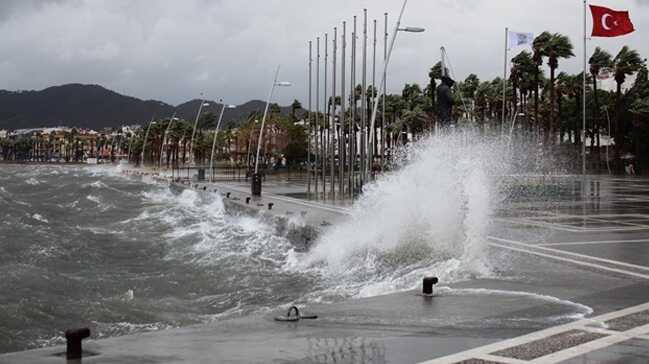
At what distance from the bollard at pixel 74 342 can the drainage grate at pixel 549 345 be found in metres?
3.92

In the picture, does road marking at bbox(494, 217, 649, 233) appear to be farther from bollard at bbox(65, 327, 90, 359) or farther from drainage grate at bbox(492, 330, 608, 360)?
bollard at bbox(65, 327, 90, 359)

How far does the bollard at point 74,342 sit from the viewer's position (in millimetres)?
7340

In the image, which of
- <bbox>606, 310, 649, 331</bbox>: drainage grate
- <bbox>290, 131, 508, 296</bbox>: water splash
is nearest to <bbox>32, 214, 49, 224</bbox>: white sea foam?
<bbox>290, 131, 508, 296</bbox>: water splash

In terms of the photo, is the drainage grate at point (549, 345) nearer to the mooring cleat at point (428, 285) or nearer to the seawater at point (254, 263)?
the seawater at point (254, 263)

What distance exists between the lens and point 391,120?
111750mm

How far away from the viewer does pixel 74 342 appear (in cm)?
739

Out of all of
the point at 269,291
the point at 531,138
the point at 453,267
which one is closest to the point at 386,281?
the point at 453,267

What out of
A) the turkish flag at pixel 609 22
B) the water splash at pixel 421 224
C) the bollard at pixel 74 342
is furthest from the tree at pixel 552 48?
the bollard at pixel 74 342

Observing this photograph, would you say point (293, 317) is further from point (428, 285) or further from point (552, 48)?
point (552, 48)

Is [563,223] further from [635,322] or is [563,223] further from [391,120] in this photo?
[391,120]

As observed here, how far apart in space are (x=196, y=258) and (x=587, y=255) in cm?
989

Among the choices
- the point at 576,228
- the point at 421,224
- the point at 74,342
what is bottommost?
the point at 576,228

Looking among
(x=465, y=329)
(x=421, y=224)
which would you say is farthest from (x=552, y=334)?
(x=421, y=224)

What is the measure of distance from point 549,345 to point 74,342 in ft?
15.1
